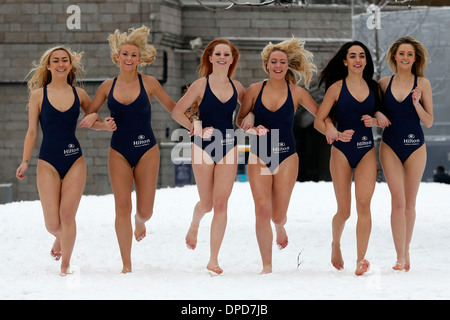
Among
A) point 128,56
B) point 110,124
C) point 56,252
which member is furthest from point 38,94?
point 56,252

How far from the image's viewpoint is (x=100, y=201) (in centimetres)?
1357

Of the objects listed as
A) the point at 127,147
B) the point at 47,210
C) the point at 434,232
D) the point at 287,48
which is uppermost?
the point at 287,48

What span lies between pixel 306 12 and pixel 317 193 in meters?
7.17

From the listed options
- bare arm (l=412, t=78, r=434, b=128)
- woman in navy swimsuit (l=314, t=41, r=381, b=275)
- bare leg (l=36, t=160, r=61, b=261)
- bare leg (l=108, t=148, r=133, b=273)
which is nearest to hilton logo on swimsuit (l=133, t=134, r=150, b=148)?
bare leg (l=108, t=148, r=133, b=273)

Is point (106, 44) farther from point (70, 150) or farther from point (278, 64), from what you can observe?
point (278, 64)

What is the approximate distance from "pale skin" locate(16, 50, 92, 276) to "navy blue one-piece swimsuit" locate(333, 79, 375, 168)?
93.7 inches

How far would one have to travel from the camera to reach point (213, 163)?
23.6ft

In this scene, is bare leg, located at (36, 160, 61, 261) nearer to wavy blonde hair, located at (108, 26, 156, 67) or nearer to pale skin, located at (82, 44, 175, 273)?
pale skin, located at (82, 44, 175, 273)

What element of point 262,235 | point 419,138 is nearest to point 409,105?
point 419,138

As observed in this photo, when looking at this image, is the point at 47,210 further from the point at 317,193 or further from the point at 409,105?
the point at 317,193

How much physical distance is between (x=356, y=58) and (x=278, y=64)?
71 cm

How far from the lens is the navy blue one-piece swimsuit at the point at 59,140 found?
7152 millimetres

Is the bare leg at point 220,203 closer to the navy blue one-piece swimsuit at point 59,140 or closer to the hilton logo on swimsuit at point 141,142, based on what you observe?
the hilton logo on swimsuit at point 141,142

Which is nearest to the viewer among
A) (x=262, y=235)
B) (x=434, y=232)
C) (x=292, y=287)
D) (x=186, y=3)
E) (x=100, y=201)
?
(x=292, y=287)
